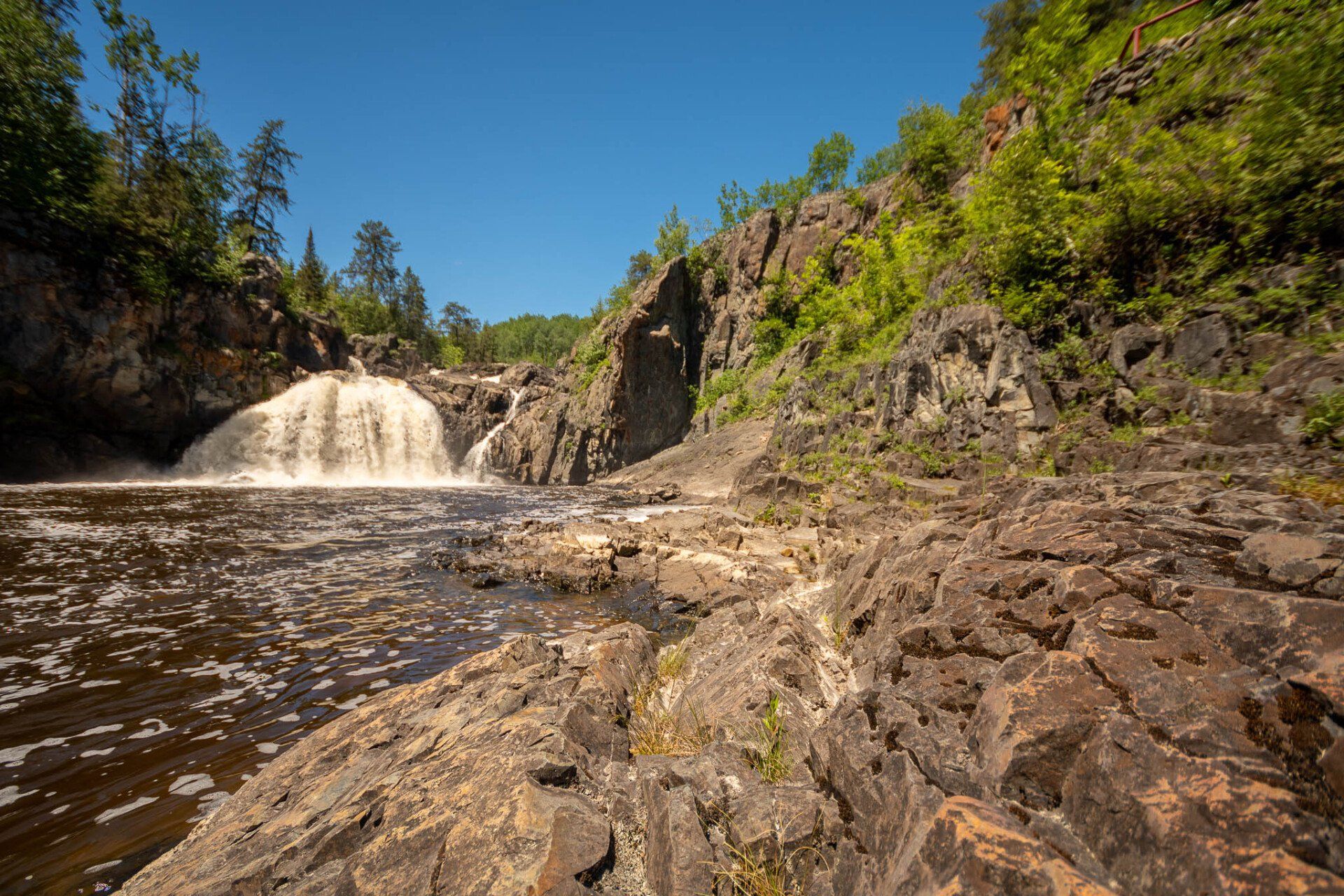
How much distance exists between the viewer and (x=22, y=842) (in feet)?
12.2

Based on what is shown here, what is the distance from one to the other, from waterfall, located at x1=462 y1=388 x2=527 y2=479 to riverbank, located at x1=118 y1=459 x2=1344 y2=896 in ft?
135

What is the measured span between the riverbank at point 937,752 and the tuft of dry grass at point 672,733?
3cm

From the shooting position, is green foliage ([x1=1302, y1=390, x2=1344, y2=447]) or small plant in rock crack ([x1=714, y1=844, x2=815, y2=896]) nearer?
small plant in rock crack ([x1=714, y1=844, x2=815, y2=896])

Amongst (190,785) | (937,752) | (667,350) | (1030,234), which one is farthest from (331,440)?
(937,752)

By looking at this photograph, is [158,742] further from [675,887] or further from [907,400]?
[907,400]

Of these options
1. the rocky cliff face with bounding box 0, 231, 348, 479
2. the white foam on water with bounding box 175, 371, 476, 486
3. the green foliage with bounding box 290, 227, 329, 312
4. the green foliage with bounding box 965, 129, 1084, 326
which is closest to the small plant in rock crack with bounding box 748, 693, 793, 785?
the green foliage with bounding box 965, 129, 1084, 326

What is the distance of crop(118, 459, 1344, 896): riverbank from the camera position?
171 cm

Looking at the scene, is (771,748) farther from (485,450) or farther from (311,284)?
(311,284)

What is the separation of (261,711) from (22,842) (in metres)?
1.80

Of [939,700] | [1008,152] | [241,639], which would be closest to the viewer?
[939,700]

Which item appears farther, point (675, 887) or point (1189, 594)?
point (1189, 594)

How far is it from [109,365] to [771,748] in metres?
41.2

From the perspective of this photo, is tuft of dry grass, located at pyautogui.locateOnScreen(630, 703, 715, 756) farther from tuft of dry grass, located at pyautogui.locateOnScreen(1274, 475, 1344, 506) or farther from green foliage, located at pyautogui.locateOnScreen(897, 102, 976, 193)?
green foliage, located at pyautogui.locateOnScreen(897, 102, 976, 193)

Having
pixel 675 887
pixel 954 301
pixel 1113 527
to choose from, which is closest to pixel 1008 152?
pixel 954 301
